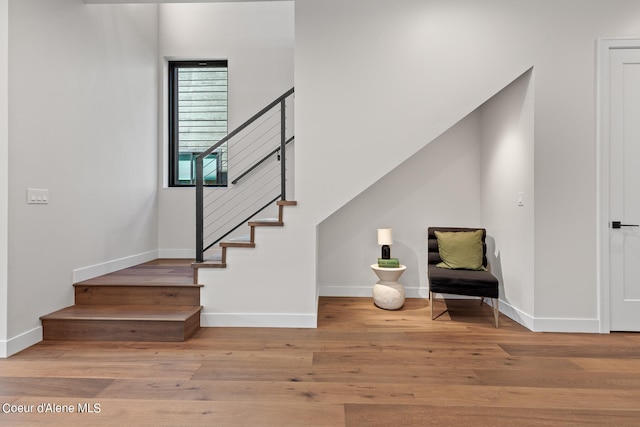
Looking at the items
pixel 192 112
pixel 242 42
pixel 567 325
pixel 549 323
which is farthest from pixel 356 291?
pixel 242 42

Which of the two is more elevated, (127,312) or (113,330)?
(127,312)

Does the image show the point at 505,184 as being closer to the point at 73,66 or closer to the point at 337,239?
the point at 337,239

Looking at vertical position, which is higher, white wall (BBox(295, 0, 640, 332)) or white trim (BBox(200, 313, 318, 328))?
white wall (BBox(295, 0, 640, 332))

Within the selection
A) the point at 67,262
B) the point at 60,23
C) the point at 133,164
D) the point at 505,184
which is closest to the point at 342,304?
the point at 505,184

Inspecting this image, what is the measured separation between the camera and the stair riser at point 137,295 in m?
3.07

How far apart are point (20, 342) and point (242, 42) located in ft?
13.1

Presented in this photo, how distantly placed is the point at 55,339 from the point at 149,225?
196 centimetres

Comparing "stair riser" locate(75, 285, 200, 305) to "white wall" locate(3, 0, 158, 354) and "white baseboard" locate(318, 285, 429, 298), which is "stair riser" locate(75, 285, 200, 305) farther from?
"white baseboard" locate(318, 285, 429, 298)

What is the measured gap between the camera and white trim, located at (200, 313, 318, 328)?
305 cm

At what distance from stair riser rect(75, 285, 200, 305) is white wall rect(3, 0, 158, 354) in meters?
0.14

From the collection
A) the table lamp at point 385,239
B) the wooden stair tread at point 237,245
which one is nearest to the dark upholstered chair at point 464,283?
the table lamp at point 385,239

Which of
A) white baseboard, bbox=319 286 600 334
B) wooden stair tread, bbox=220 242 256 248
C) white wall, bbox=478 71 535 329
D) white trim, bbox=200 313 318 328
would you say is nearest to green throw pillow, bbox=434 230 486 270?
white wall, bbox=478 71 535 329

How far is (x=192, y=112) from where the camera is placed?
4.85 metres

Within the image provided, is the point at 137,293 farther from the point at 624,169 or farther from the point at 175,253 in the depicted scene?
the point at 624,169
